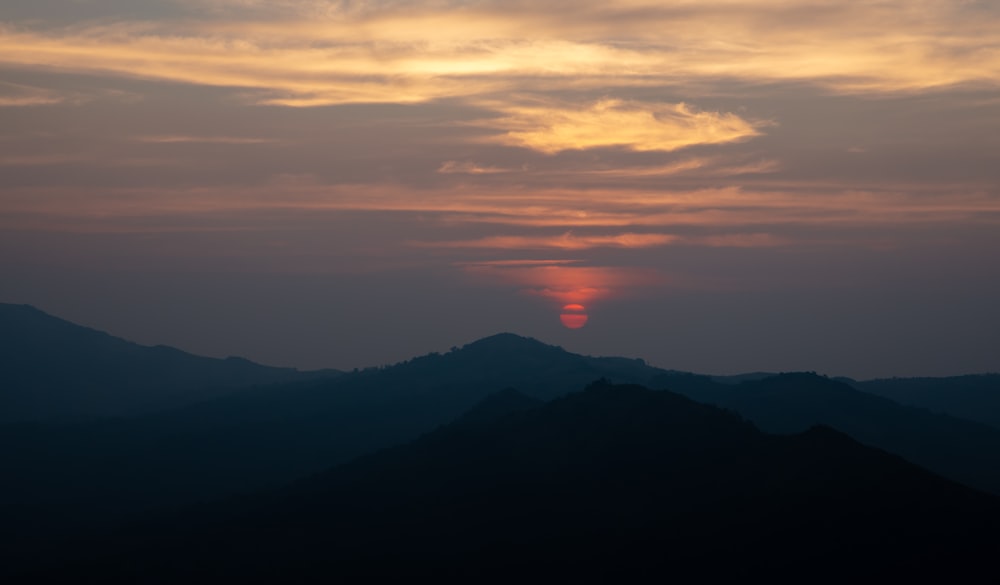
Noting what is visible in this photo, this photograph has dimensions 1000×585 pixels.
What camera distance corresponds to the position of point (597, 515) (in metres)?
114

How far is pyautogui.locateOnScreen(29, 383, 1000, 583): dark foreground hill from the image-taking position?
307ft

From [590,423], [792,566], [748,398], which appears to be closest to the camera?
[792,566]

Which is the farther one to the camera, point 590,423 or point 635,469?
point 590,423

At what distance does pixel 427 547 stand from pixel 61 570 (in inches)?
1806

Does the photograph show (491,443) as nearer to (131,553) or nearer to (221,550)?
(221,550)

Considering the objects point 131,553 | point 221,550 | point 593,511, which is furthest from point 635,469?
point 131,553

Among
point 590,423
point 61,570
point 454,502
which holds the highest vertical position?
point 590,423

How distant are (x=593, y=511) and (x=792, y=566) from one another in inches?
1076

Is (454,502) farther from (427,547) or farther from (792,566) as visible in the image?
(792,566)

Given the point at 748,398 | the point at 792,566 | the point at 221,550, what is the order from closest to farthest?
the point at 792,566, the point at 221,550, the point at 748,398

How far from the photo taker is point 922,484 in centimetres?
9944

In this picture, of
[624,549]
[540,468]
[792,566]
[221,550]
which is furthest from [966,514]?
[221,550]

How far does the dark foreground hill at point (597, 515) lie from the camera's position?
307ft

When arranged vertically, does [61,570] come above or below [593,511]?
below
